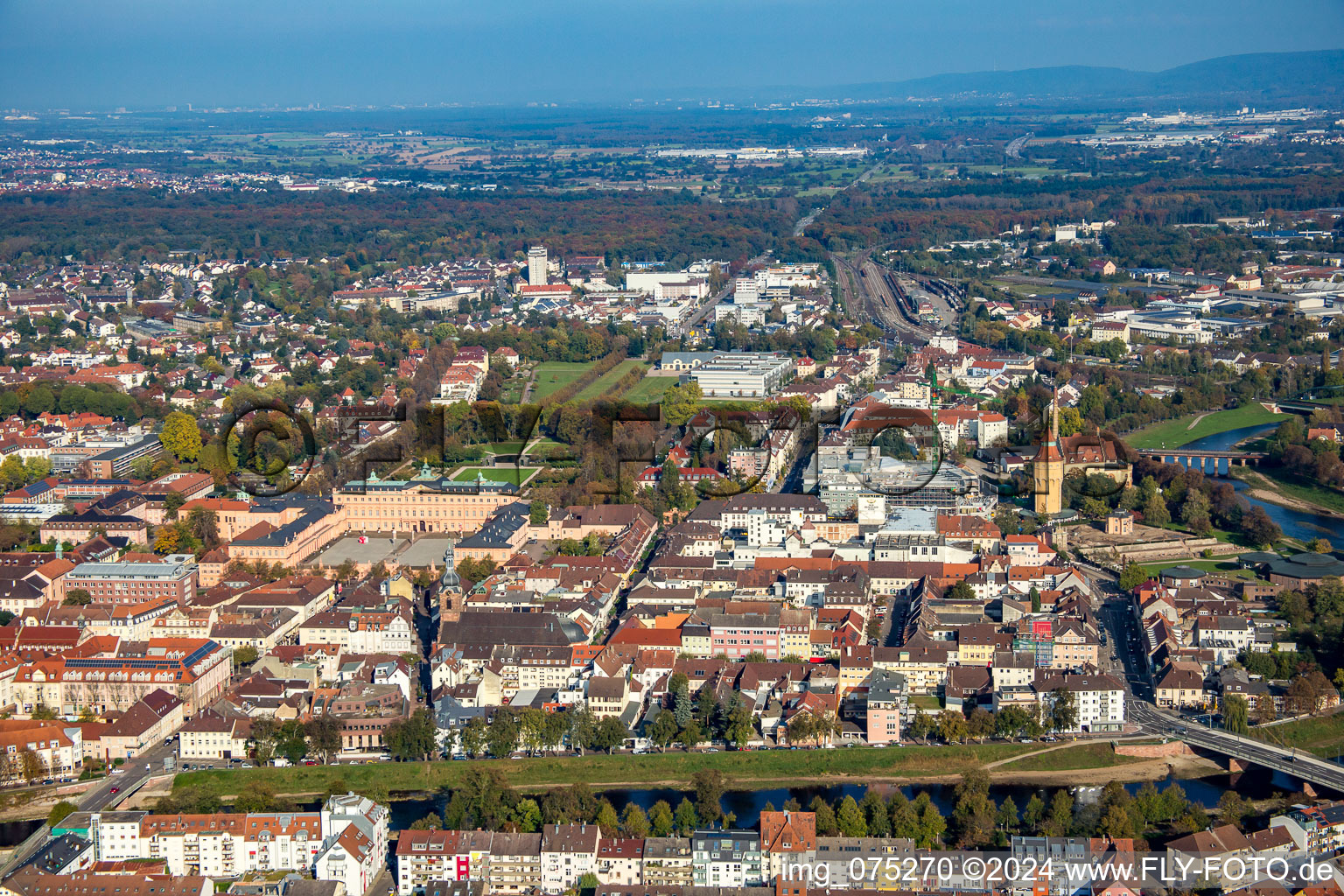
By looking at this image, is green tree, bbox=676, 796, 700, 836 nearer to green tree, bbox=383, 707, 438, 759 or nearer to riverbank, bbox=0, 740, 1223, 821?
riverbank, bbox=0, 740, 1223, 821

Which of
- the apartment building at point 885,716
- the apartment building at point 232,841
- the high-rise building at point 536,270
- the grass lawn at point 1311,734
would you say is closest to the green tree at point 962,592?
the apartment building at point 885,716

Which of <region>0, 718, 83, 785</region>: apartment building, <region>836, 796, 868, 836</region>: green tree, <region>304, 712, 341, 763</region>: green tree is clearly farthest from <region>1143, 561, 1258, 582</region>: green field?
<region>0, 718, 83, 785</region>: apartment building

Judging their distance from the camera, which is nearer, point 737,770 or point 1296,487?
point 737,770

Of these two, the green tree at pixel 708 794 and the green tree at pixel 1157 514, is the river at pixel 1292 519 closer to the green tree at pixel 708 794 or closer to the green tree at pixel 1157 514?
the green tree at pixel 1157 514

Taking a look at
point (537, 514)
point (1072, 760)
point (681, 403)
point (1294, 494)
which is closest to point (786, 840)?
point (1072, 760)

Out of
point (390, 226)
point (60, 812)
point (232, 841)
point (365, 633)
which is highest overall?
point (390, 226)

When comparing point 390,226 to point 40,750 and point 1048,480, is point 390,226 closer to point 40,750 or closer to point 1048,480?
point 1048,480
